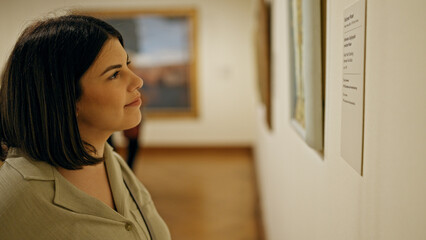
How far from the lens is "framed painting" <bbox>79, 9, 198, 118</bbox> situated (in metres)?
8.91

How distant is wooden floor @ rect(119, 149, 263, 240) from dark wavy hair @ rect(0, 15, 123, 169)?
3438 millimetres

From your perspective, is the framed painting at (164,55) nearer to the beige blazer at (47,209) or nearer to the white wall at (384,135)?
the beige blazer at (47,209)

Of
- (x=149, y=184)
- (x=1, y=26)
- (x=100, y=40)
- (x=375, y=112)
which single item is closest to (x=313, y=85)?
(x=375, y=112)

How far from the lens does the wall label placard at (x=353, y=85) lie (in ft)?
2.78

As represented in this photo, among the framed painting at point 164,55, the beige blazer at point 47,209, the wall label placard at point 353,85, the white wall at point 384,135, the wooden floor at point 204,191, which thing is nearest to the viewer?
the white wall at point 384,135

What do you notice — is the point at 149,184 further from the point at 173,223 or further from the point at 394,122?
the point at 394,122

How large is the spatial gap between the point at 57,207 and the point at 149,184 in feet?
18.7

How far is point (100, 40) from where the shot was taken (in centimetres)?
127

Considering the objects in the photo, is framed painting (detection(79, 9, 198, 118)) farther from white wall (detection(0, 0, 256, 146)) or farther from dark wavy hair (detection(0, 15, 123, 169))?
dark wavy hair (detection(0, 15, 123, 169))

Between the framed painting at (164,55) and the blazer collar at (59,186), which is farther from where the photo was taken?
the framed painting at (164,55)

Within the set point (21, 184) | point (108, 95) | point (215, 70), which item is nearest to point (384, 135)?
point (108, 95)

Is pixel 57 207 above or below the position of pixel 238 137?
above

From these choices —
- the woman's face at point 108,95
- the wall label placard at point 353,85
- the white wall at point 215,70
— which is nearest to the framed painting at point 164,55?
the white wall at point 215,70

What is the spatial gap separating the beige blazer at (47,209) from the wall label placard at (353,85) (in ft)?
2.43
